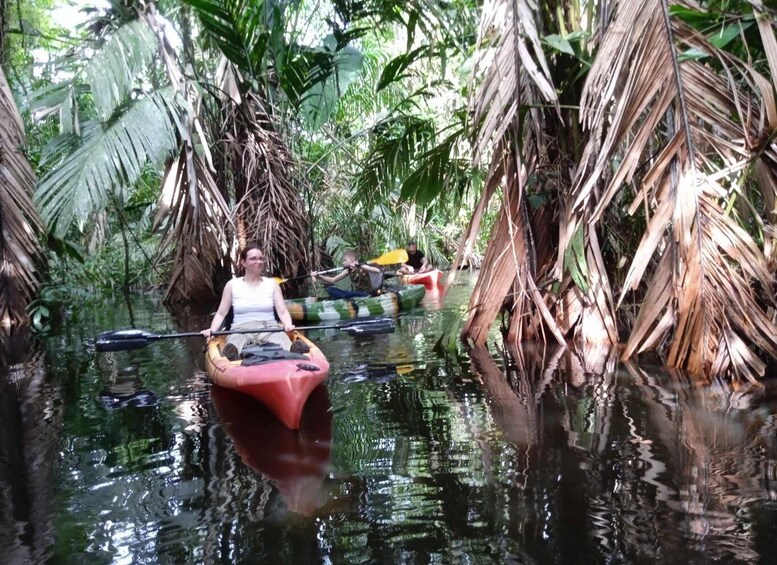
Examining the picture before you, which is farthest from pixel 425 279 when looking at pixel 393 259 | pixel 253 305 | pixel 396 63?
pixel 253 305

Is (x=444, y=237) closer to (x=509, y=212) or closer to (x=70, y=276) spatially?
(x=70, y=276)

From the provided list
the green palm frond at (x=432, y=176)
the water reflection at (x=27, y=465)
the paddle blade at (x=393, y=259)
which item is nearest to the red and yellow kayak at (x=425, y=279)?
the paddle blade at (x=393, y=259)

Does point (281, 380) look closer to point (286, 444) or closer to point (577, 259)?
point (286, 444)

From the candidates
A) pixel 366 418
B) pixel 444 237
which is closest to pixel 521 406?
pixel 366 418

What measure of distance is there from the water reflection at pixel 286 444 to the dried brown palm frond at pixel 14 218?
540cm

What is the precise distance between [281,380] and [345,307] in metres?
5.89

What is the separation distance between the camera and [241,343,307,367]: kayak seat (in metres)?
5.70

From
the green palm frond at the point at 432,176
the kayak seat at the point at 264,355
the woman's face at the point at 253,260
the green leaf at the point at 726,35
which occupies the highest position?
the green leaf at the point at 726,35

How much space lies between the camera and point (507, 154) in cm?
724

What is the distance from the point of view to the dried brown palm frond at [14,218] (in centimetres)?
996

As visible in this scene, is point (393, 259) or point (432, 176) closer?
point (432, 176)

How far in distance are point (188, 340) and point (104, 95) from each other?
3184 millimetres

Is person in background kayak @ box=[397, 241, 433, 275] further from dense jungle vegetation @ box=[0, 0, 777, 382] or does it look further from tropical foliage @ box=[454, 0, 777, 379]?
tropical foliage @ box=[454, 0, 777, 379]

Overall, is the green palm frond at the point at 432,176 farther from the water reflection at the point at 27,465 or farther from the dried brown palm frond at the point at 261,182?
the dried brown palm frond at the point at 261,182
